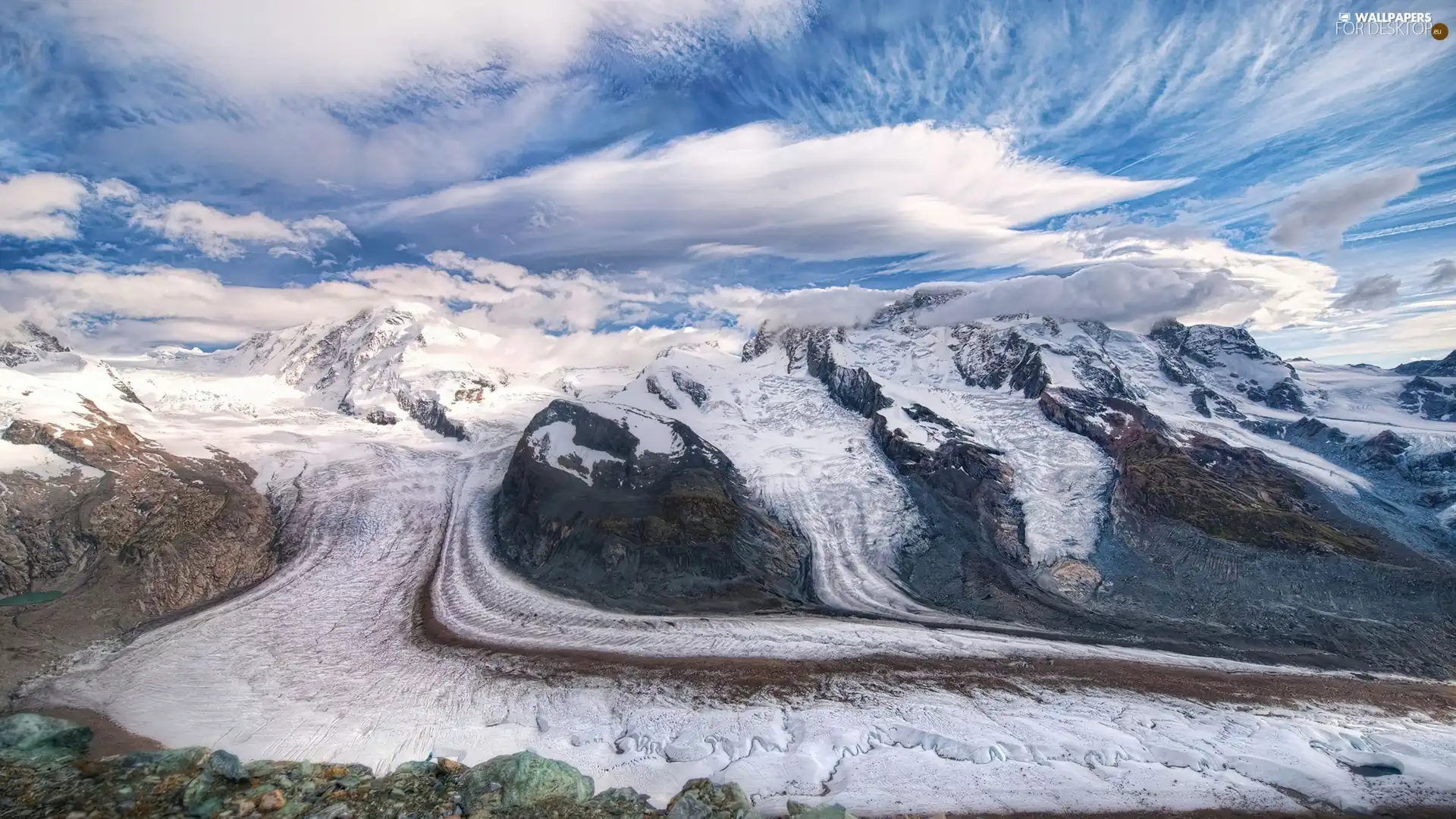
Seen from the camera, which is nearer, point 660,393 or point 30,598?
point 30,598

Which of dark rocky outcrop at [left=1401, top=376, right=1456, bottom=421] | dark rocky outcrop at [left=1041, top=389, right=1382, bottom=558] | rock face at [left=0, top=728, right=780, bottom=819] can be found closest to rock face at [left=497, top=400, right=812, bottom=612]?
rock face at [left=0, top=728, right=780, bottom=819]

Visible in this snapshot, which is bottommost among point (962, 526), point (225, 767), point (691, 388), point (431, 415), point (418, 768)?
point (418, 768)

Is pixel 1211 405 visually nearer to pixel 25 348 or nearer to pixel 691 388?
pixel 691 388

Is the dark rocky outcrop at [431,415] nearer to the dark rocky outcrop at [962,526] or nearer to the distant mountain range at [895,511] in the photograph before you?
the distant mountain range at [895,511]

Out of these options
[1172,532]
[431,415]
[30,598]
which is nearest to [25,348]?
[431,415]

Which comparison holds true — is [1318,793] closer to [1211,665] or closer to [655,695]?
[1211,665]

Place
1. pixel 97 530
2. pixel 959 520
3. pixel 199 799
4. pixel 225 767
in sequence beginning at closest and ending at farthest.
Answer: pixel 199 799, pixel 225 767, pixel 97 530, pixel 959 520

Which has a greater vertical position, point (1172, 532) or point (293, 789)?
point (1172, 532)

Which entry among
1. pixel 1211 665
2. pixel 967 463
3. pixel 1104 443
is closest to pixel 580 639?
pixel 1211 665
